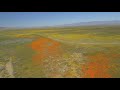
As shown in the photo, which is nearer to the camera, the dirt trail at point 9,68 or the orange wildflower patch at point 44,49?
the dirt trail at point 9,68

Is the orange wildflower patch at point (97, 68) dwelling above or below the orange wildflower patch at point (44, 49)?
below

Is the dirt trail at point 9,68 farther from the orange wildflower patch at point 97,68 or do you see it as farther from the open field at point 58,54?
the orange wildflower patch at point 97,68

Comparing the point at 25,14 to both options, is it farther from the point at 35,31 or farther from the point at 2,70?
the point at 2,70

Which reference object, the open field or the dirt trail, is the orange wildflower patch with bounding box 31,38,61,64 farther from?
the dirt trail

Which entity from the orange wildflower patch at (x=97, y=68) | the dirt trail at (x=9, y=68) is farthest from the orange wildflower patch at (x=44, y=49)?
the orange wildflower patch at (x=97, y=68)

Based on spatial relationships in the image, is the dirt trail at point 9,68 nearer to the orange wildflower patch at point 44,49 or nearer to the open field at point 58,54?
the open field at point 58,54
